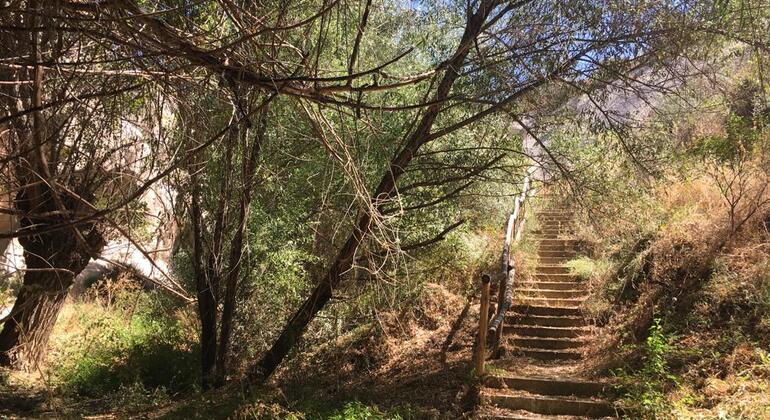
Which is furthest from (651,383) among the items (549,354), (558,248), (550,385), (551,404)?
(558,248)

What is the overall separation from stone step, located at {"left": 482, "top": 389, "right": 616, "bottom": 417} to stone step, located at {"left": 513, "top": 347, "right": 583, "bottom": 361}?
1477 mm

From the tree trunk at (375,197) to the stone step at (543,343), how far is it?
3.15 m

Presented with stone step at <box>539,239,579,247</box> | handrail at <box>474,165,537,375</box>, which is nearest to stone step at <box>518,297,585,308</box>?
handrail at <box>474,165,537,375</box>

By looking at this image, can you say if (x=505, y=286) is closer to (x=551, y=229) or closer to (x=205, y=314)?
(x=205, y=314)

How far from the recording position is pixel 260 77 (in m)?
2.84

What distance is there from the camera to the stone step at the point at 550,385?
7289 millimetres

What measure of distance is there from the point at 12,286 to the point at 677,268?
13542mm

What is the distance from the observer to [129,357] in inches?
377

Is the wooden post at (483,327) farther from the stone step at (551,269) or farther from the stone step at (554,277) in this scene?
the stone step at (551,269)

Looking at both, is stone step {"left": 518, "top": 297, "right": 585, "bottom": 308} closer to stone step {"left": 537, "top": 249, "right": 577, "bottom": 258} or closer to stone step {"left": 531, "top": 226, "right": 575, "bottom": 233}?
stone step {"left": 537, "top": 249, "right": 577, "bottom": 258}

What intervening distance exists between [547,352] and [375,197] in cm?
398

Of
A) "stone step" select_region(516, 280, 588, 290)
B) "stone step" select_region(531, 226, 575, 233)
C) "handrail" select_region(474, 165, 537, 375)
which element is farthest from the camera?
"stone step" select_region(531, 226, 575, 233)

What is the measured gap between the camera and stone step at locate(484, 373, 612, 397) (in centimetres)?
729

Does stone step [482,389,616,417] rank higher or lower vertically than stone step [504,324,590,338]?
lower
